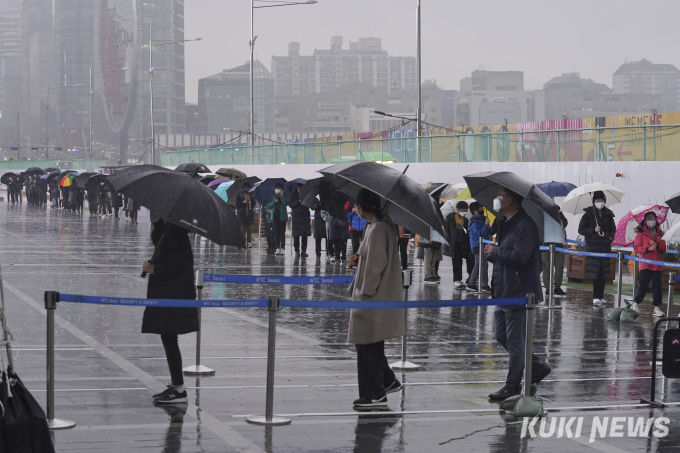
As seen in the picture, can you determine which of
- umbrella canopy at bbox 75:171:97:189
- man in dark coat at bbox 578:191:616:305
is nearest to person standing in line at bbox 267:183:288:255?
man in dark coat at bbox 578:191:616:305

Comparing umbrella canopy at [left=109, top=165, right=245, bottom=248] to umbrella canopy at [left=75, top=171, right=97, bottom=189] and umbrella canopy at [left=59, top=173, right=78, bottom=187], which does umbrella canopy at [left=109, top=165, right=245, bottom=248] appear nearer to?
umbrella canopy at [left=75, top=171, right=97, bottom=189]

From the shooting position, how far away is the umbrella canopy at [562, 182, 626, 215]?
60.0ft

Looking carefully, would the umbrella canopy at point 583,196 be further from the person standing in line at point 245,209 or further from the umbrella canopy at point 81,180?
the umbrella canopy at point 81,180

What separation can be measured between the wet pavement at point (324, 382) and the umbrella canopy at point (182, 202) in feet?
4.75

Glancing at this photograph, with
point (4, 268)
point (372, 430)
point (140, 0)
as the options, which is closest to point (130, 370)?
point (372, 430)

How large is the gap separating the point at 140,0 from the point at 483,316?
635 feet

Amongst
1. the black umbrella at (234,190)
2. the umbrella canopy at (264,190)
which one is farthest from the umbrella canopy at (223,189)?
the umbrella canopy at (264,190)

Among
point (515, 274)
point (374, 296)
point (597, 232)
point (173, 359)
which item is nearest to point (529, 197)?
point (515, 274)

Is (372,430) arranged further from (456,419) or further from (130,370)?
(130,370)

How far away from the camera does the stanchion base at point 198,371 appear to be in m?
9.86

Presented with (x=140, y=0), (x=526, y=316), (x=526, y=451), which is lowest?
(x=526, y=451)

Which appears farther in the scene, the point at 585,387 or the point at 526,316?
the point at 585,387

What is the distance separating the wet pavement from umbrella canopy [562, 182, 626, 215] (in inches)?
75.2

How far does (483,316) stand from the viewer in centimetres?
1520
